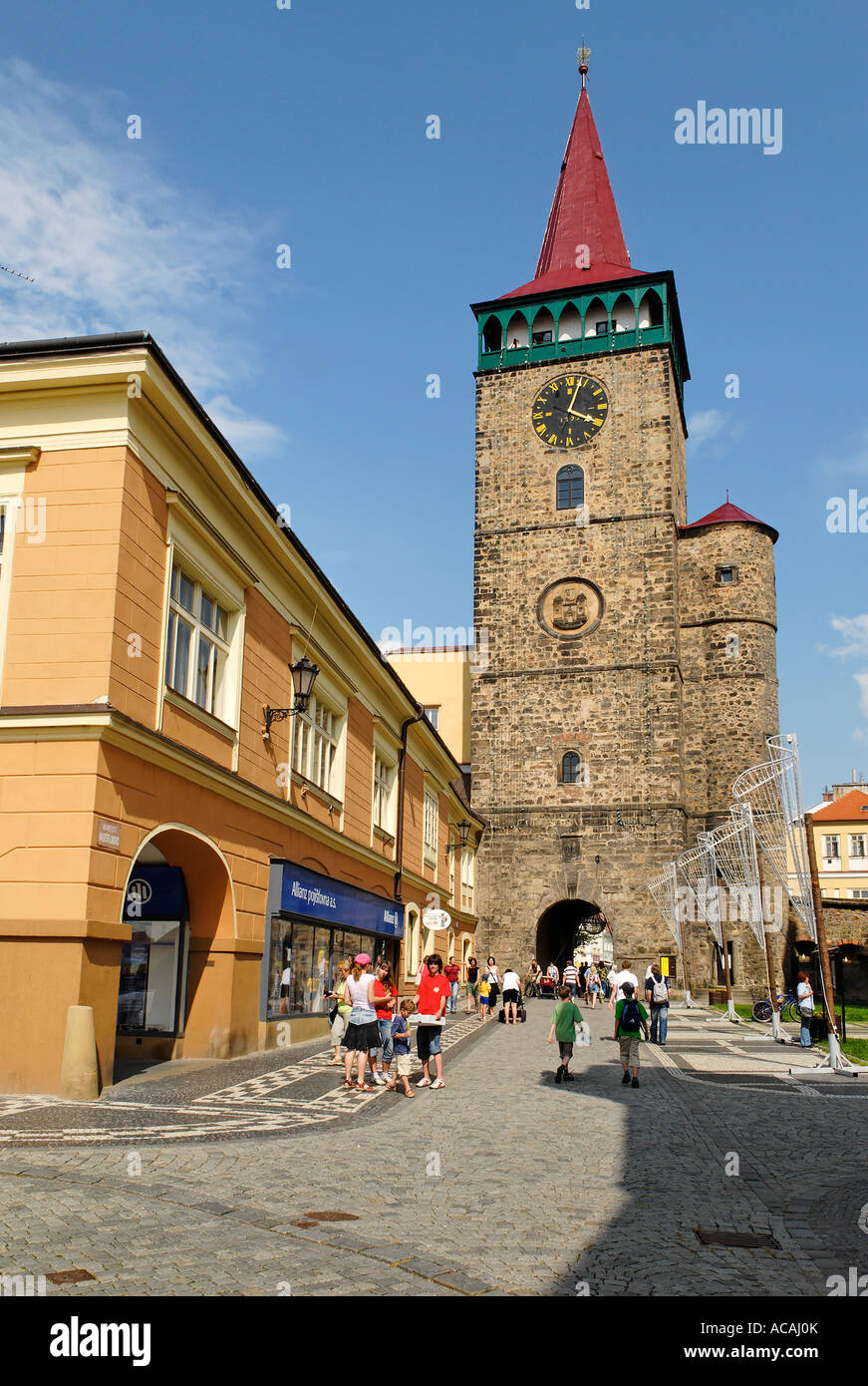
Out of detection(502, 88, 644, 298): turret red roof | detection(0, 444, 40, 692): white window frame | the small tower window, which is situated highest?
detection(502, 88, 644, 298): turret red roof

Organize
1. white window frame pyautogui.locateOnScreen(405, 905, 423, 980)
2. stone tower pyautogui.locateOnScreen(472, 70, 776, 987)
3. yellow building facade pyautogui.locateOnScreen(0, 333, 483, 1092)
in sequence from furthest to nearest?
stone tower pyautogui.locateOnScreen(472, 70, 776, 987) → white window frame pyautogui.locateOnScreen(405, 905, 423, 980) → yellow building facade pyautogui.locateOnScreen(0, 333, 483, 1092)

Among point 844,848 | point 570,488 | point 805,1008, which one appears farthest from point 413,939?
point 844,848

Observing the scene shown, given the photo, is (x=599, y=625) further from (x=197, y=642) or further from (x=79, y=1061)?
(x=79, y=1061)

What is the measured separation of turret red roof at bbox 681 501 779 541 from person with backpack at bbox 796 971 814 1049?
24.3 m

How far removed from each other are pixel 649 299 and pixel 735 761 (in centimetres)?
1826

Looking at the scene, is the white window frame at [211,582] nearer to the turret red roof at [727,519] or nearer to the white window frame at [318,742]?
the white window frame at [318,742]

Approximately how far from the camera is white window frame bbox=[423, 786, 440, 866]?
1222 inches

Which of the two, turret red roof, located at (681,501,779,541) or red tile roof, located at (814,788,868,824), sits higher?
turret red roof, located at (681,501,779,541)

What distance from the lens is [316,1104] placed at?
11.2 metres

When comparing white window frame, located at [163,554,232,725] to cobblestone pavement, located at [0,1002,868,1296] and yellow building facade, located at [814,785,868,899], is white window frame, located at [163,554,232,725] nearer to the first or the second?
cobblestone pavement, located at [0,1002,868,1296]

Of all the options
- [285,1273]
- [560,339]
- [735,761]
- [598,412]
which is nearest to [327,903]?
[285,1273]

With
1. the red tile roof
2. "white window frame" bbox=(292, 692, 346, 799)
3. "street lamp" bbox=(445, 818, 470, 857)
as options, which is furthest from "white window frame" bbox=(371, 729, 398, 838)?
the red tile roof

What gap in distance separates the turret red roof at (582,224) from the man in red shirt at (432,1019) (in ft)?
119
